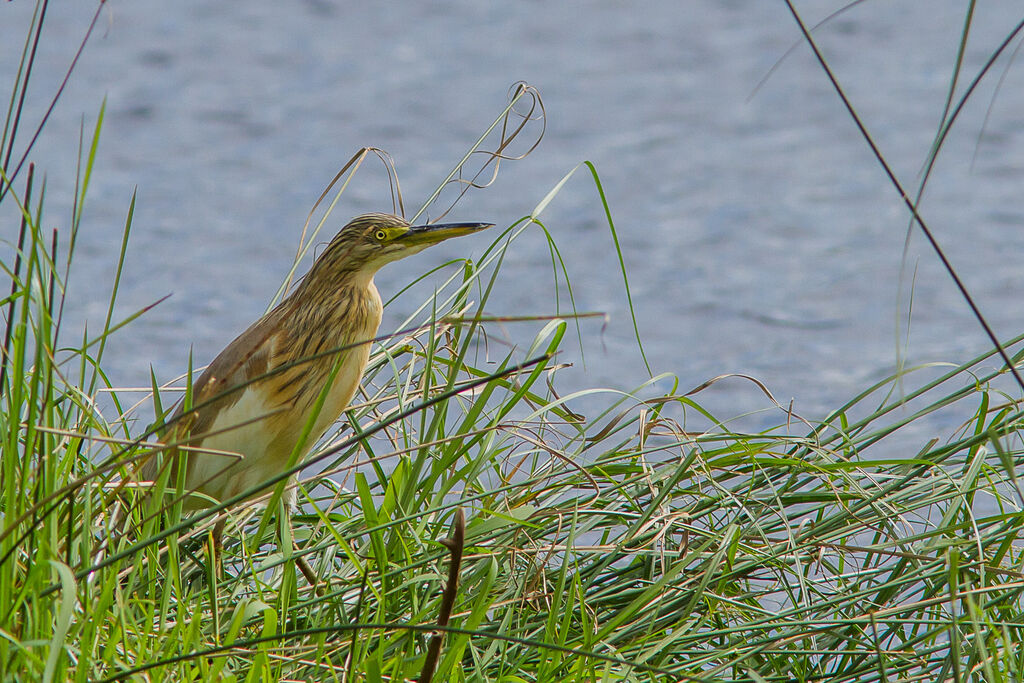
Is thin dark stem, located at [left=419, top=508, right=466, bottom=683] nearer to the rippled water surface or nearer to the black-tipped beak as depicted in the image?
the black-tipped beak

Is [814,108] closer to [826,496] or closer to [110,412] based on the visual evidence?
[110,412]

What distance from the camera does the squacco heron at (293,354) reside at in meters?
2.97

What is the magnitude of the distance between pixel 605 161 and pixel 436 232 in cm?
498

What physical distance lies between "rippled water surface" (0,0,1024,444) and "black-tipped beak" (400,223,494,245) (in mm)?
3213

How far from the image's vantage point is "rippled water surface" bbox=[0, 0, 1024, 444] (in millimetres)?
6520

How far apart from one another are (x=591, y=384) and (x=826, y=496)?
338 centimetres

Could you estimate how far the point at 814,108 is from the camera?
8.55m

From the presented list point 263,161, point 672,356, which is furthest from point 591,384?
point 263,161

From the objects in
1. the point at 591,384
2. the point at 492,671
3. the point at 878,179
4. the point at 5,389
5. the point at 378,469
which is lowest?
the point at 492,671

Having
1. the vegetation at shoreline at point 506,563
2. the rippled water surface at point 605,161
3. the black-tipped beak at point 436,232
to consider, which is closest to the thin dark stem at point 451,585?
the vegetation at shoreline at point 506,563

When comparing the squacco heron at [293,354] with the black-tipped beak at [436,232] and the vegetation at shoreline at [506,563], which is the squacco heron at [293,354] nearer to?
the black-tipped beak at [436,232]

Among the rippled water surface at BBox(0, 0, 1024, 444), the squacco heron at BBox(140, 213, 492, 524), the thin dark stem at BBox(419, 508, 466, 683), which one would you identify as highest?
the rippled water surface at BBox(0, 0, 1024, 444)

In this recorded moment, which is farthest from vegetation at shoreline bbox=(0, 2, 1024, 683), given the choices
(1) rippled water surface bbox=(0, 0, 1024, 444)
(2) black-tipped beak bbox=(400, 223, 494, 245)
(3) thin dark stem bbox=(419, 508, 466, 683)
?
(1) rippled water surface bbox=(0, 0, 1024, 444)

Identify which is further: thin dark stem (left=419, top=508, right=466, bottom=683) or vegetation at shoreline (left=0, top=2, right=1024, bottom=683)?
vegetation at shoreline (left=0, top=2, right=1024, bottom=683)
